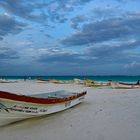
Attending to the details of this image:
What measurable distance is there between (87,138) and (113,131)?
2.83ft

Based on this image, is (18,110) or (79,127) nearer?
(18,110)

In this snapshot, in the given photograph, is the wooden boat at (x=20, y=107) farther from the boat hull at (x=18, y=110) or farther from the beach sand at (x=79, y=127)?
the beach sand at (x=79, y=127)

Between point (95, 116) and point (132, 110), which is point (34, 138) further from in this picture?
point (132, 110)

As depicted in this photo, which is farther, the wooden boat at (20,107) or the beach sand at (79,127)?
the wooden boat at (20,107)

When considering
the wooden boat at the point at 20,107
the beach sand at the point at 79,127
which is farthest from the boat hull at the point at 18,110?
the beach sand at the point at 79,127

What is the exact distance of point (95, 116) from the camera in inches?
327

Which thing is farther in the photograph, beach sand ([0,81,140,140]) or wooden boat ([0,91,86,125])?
wooden boat ([0,91,86,125])

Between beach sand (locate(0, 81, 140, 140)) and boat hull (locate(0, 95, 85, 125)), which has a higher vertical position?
boat hull (locate(0, 95, 85, 125))

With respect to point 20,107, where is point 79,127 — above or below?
below

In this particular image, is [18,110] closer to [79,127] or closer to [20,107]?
[20,107]

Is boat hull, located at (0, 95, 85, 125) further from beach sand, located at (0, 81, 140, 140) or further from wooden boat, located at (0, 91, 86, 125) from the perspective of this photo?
beach sand, located at (0, 81, 140, 140)

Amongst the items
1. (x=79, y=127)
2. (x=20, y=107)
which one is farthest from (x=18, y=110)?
(x=79, y=127)

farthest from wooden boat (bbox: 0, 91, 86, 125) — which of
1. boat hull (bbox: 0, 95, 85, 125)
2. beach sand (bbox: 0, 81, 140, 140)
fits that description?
beach sand (bbox: 0, 81, 140, 140)

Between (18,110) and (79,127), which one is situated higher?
(18,110)
